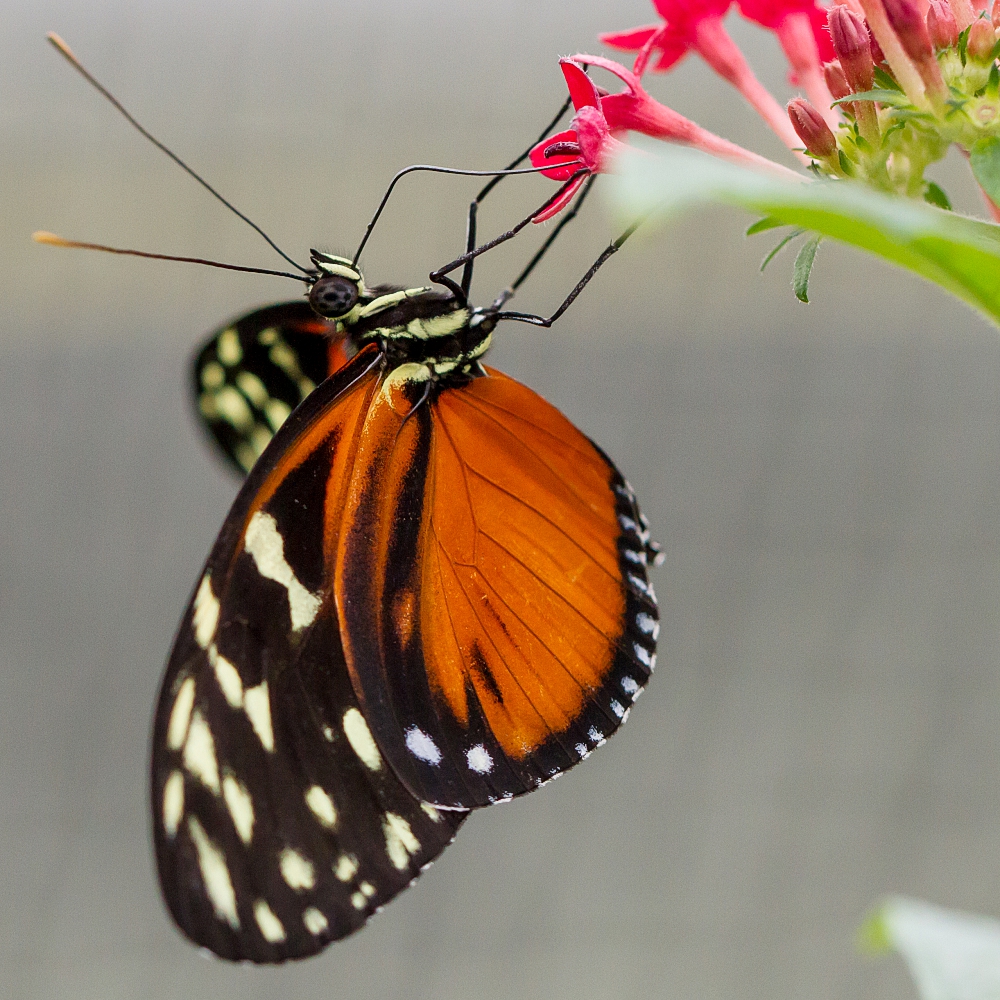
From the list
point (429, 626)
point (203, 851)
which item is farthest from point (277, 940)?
point (429, 626)

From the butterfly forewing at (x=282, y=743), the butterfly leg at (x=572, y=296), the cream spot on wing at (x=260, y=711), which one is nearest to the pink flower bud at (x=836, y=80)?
the butterfly leg at (x=572, y=296)

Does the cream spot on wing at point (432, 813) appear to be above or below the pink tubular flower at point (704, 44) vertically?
below

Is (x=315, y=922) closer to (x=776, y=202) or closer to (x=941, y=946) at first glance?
(x=941, y=946)

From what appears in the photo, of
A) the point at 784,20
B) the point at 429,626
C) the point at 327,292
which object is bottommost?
the point at 429,626

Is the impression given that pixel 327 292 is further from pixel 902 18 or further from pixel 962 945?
pixel 962 945

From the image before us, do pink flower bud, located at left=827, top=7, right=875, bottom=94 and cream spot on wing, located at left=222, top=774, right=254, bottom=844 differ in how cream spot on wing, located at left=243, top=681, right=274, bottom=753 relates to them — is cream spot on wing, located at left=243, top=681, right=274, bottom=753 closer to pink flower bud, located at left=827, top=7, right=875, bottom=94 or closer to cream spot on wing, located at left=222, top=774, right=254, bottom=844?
cream spot on wing, located at left=222, top=774, right=254, bottom=844

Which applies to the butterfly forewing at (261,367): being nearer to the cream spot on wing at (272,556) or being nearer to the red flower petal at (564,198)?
the cream spot on wing at (272,556)
